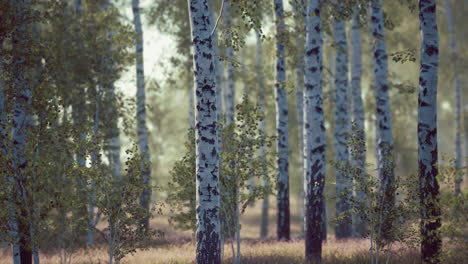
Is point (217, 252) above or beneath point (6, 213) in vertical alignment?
beneath

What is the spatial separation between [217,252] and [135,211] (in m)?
2.25

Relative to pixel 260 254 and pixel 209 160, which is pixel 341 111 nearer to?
pixel 260 254

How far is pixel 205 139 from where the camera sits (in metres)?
8.51

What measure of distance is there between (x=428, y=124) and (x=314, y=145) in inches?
106

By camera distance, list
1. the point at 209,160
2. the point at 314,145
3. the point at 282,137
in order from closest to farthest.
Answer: the point at 209,160 < the point at 314,145 < the point at 282,137

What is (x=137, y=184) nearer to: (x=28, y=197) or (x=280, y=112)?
(x=28, y=197)

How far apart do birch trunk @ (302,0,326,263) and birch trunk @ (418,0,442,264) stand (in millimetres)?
2470

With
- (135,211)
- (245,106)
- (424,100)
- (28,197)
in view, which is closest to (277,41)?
(245,106)

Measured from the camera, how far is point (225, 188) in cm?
1117

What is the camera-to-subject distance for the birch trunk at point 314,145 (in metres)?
10.6

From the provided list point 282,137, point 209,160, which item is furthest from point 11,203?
point 282,137

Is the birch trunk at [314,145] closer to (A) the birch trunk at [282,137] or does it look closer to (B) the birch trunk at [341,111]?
(A) the birch trunk at [282,137]

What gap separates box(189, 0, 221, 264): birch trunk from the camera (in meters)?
8.46

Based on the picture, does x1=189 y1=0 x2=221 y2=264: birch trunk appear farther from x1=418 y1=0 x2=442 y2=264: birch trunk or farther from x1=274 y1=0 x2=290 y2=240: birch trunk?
x1=274 y1=0 x2=290 y2=240: birch trunk
